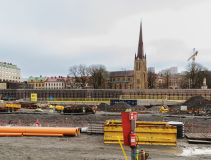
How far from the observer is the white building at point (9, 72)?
116750 mm

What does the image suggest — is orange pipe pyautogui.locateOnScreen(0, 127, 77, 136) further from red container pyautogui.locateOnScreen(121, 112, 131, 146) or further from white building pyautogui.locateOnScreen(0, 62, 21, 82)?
white building pyautogui.locateOnScreen(0, 62, 21, 82)

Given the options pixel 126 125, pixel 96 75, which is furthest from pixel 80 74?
pixel 126 125

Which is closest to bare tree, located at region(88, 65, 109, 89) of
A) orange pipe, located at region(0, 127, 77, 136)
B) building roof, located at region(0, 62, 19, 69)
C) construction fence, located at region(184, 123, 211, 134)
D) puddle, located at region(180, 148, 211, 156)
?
building roof, located at region(0, 62, 19, 69)

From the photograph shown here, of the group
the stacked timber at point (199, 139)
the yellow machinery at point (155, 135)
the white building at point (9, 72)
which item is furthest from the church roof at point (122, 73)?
the yellow machinery at point (155, 135)

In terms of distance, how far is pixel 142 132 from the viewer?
45.3 feet

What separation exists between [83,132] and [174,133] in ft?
25.1

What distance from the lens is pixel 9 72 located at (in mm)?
122312

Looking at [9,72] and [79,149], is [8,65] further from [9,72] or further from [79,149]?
[79,149]

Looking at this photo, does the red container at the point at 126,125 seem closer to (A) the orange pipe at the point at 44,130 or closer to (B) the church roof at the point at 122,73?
(A) the orange pipe at the point at 44,130

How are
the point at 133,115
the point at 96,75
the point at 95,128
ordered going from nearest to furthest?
the point at 133,115 < the point at 95,128 < the point at 96,75

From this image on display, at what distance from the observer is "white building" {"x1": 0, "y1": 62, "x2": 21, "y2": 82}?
117 m

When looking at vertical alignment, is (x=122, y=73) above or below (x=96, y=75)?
above

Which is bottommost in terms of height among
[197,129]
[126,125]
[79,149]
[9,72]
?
[197,129]

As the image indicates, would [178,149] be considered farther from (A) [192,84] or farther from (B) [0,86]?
(B) [0,86]
